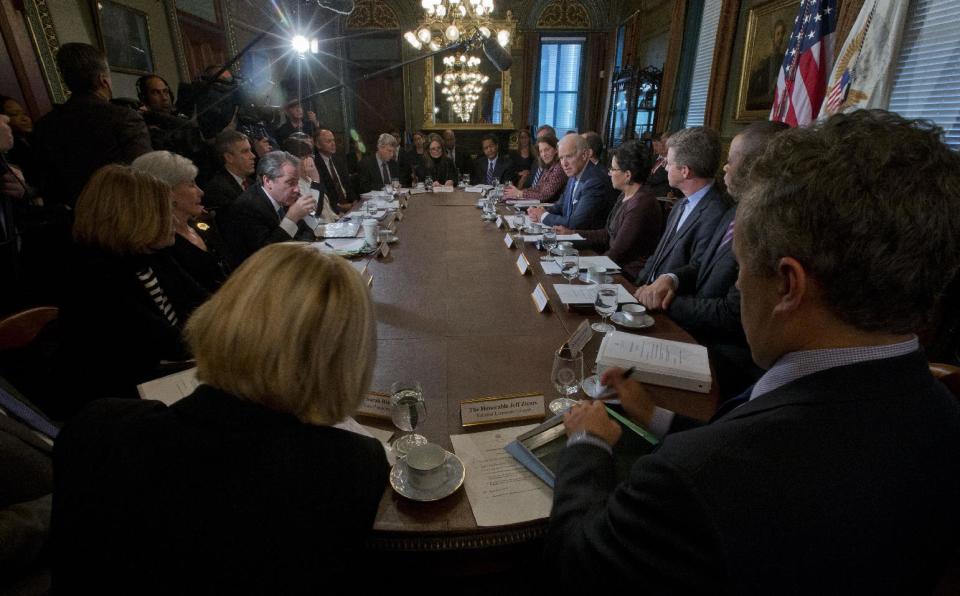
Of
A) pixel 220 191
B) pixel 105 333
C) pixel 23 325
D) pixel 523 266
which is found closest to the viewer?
pixel 105 333

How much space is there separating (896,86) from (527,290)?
3023 mm

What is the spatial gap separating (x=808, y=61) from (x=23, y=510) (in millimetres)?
4924

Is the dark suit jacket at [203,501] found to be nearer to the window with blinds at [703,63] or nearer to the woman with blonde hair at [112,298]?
the woman with blonde hair at [112,298]

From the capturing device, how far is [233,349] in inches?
28.6

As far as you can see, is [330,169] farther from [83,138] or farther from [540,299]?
[540,299]

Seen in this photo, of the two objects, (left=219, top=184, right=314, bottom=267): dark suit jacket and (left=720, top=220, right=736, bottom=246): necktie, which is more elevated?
(left=720, top=220, right=736, bottom=246): necktie

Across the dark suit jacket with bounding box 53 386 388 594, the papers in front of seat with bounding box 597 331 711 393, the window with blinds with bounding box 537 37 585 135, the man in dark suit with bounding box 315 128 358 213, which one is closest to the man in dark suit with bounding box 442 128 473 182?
the window with blinds with bounding box 537 37 585 135

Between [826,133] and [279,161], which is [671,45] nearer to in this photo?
[279,161]

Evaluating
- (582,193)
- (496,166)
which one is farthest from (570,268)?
(496,166)

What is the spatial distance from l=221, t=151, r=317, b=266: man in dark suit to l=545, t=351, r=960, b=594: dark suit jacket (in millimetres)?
2615

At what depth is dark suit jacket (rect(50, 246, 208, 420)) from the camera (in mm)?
1503

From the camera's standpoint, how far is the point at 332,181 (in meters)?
5.14

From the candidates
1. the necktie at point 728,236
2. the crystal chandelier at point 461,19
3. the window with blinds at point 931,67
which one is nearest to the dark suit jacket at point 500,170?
the crystal chandelier at point 461,19

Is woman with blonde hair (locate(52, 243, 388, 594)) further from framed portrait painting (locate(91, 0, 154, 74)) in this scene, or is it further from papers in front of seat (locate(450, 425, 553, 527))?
framed portrait painting (locate(91, 0, 154, 74))
